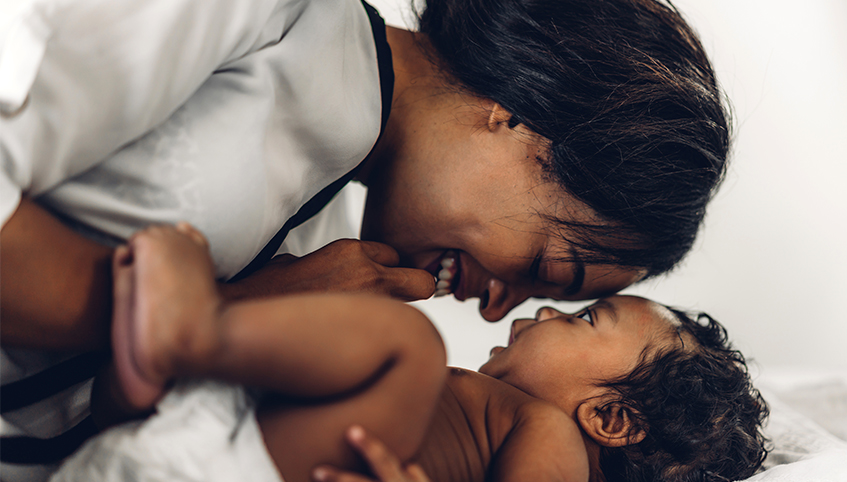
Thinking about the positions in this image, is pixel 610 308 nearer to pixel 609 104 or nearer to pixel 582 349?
pixel 582 349

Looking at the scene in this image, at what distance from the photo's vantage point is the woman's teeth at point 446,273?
0.96 meters

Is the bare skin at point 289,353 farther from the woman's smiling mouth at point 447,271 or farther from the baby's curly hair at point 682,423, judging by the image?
the woman's smiling mouth at point 447,271

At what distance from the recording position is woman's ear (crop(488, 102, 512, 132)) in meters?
0.80

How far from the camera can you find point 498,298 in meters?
1.01

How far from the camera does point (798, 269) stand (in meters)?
1.40

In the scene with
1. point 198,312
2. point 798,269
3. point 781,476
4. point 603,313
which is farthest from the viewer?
point 798,269

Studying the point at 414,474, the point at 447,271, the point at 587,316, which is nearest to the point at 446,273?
the point at 447,271

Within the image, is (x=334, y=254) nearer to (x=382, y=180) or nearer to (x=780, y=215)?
(x=382, y=180)

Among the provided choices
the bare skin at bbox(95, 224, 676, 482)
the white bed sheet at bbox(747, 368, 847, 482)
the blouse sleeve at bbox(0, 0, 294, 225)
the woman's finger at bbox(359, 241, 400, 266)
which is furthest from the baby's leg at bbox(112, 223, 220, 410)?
the white bed sheet at bbox(747, 368, 847, 482)

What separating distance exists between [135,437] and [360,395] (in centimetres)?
23

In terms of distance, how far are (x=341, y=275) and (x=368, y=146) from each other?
0.20 meters

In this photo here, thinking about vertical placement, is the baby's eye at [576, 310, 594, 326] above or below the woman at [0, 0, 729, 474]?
below

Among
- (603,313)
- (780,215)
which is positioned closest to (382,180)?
(603,313)

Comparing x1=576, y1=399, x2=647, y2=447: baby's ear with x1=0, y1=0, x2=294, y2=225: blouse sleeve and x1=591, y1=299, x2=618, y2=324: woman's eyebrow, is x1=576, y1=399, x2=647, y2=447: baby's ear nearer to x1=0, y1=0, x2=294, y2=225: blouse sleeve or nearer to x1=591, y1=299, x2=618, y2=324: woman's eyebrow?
x1=591, y1=299, x2=618, y2=324: woman's eyebrow
